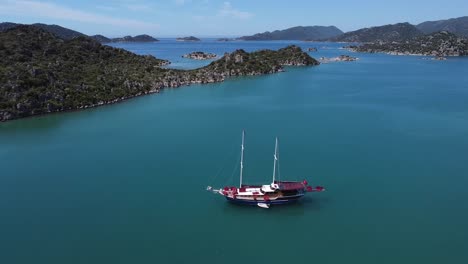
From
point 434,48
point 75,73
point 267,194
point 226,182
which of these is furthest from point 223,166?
point 434,48

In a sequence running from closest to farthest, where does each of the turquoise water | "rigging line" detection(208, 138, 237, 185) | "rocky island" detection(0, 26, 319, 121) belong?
the turquoise water < "rigging line" detection(208, 138, 237, 185) < "rocky island" detection(0, 26, 319, 121)

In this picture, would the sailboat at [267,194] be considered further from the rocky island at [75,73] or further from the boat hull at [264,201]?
the rocky island at [75,73]

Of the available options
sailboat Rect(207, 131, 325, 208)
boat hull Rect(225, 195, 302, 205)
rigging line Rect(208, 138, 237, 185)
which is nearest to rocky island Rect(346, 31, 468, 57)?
rigging line Rect(208, 138, 237, 185)

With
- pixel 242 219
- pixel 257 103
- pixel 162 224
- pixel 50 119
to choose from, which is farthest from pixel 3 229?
pixel 257 103

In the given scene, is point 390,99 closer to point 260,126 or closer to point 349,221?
point 260,126

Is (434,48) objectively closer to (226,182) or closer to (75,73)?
(75,73)

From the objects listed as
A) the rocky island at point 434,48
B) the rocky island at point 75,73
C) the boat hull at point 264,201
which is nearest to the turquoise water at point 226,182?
the boat hull at point 264,201

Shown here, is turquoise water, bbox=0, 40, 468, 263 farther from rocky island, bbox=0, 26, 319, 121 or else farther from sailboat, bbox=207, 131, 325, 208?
rocky island, bbox=0, 26, 319, 121
